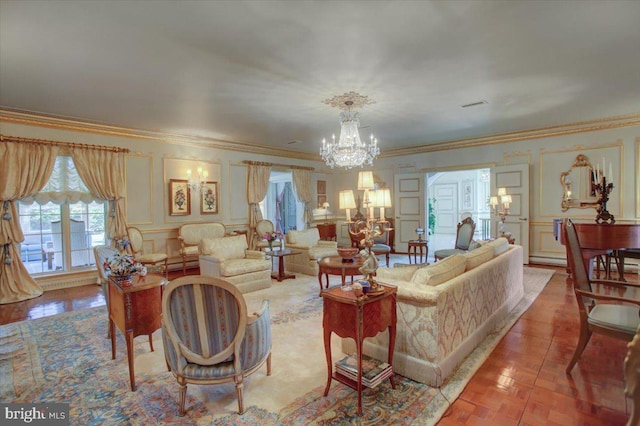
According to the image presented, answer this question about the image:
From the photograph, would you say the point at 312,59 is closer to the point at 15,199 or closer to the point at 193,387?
the point at 193,387

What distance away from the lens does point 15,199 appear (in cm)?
497

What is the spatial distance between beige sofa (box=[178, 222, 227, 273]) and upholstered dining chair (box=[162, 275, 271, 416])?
14.6 ft

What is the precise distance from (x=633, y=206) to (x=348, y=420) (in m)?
6.79

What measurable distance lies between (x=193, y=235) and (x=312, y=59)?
475cm

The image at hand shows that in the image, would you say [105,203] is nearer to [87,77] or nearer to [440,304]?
[87,77]

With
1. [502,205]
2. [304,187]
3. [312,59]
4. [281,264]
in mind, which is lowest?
[281,264]

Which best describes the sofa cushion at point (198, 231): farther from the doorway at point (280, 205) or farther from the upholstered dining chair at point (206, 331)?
the upholstered dining chair at point (206, 331)

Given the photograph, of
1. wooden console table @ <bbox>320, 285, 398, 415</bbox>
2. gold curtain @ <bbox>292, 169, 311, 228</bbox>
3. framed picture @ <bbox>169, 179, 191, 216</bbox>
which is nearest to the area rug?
wooden console table @ <bbox>320, 285, 398, 415</bbox>

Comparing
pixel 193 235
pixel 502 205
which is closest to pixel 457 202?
pixel 502 205

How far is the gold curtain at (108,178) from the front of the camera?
559 centimetres

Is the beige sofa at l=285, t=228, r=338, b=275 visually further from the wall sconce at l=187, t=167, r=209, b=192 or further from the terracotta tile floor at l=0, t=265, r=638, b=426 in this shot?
the terracotta tile floor at l=0, t=265, r=638, b=426

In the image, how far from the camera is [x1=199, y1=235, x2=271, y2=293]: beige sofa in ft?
16.1

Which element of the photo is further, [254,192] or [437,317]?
[254,192]
